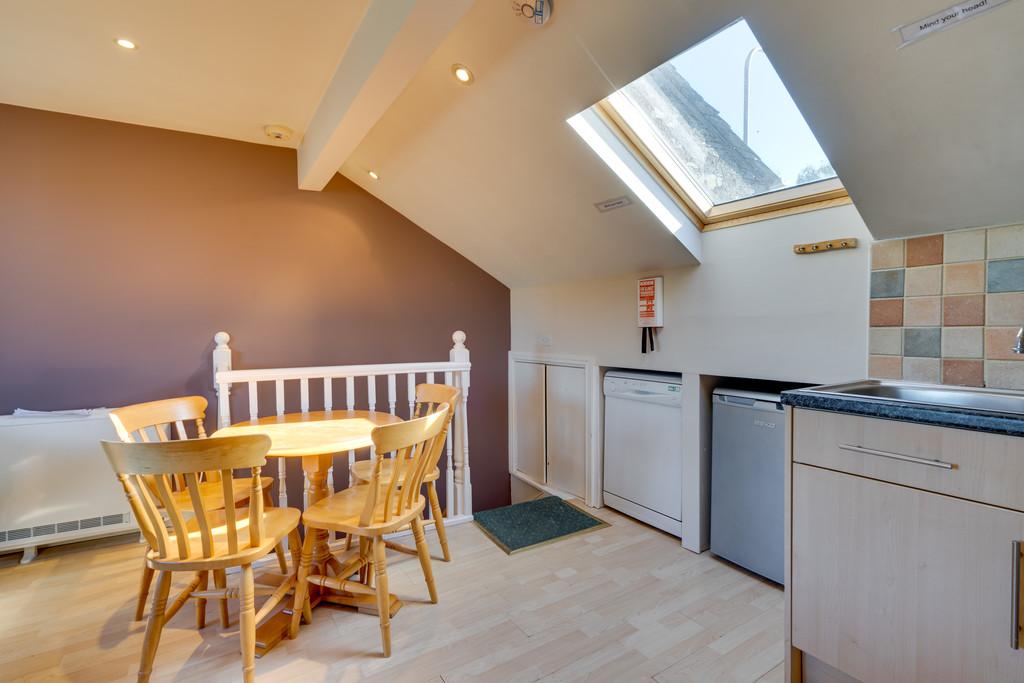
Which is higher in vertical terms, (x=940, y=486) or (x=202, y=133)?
(x=202, y=133)

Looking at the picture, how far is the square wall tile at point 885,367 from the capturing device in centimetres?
175

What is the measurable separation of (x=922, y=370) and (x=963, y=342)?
6.0 inches

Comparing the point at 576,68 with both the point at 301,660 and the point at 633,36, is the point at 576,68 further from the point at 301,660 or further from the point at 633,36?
the point at 301,660

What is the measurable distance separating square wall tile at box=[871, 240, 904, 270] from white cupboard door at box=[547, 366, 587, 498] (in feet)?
5.94

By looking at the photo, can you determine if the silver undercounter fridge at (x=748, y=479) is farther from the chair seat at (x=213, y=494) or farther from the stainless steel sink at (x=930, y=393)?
the chair seat at (x=213, y=494)

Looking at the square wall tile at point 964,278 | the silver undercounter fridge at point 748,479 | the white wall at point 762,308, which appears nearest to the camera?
the square wall tile at point 964,278

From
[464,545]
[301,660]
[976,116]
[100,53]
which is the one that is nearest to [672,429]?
[464,545]

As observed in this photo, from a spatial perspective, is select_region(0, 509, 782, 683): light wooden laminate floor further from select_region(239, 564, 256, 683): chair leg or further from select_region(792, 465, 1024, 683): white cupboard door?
select_region(792, 465, 1024, 683): white cupboard door

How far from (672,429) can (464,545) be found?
1.37m

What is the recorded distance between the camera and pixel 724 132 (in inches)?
84.0

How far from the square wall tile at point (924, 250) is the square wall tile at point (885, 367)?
1.20ft

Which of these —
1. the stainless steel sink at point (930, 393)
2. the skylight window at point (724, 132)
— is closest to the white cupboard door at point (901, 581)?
the stainless steel sink at point (930, 393)

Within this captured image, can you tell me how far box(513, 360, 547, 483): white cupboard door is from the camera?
12.3 feet

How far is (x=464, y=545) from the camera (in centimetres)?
257
